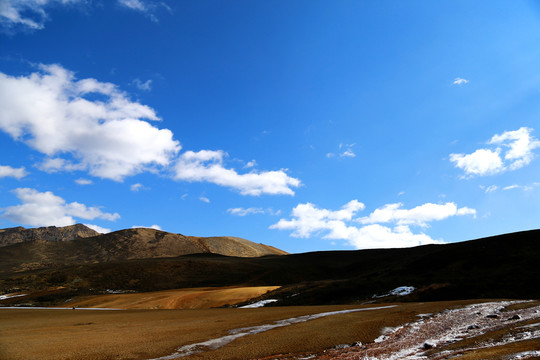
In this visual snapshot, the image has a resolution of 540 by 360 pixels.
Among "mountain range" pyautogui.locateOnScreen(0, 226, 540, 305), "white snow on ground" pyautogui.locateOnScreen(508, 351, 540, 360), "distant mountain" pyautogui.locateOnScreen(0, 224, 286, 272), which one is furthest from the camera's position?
"distant mountain" pyautogui.locateOnScreen(0, 224, 286, 272)

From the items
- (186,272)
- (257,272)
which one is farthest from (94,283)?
(257,272)

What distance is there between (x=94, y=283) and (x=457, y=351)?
76758 millimetres

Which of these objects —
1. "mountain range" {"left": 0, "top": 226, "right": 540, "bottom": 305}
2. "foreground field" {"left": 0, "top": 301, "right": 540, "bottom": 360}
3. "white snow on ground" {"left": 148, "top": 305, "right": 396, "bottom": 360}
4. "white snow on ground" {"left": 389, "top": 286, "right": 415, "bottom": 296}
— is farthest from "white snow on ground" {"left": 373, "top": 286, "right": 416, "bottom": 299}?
"white snow on ground" {"left": 148, "top": 305, "right": 396, "bottom": 360}

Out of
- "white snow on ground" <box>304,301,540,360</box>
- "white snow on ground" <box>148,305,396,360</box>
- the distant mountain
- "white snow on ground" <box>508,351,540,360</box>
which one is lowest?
"white snow on ground" <box>304,301,540,360</box>

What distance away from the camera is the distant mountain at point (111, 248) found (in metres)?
124

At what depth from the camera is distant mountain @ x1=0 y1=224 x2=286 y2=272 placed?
12381cm

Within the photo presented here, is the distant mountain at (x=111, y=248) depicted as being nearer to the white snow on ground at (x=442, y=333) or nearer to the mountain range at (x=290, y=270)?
the mountain range at (x=290, y=270)

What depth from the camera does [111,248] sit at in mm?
142500

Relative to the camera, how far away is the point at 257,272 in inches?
3270

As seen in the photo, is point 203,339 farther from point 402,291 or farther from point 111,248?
point 111,248

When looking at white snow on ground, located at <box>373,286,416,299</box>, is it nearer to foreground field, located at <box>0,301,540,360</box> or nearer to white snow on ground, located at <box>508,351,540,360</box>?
foreground field, located at <box>0,301,540,360</box>

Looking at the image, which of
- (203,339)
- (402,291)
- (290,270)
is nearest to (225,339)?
(203,339)

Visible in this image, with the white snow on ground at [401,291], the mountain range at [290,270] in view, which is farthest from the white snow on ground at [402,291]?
the mountain range at [290,270]

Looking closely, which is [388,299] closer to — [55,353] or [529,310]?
[529,310]
